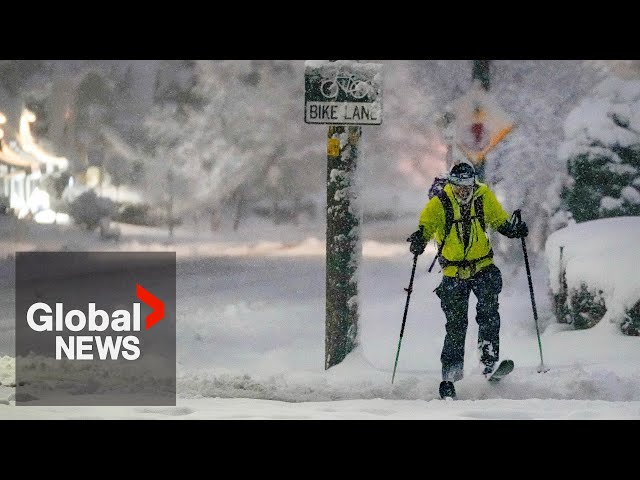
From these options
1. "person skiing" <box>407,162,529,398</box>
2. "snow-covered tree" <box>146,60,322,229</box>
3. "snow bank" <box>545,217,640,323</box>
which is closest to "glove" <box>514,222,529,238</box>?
"person skiing" <box>407,162,529,398</box>

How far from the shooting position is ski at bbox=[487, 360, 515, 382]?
7797mm

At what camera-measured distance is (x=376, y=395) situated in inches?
309

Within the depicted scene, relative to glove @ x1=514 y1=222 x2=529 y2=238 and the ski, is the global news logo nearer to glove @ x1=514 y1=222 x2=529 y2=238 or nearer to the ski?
the ski

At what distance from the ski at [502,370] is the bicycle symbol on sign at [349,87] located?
2335 millimetres

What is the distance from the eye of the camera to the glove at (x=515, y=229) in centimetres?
764

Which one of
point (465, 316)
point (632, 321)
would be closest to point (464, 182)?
point (465, 316)

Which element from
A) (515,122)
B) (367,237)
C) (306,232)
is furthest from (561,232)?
(306,232)

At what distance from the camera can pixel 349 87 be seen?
25.2ft

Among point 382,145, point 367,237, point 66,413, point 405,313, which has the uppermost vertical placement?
point 382,145

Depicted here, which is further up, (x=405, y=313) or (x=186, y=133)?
(x=186, y=133)

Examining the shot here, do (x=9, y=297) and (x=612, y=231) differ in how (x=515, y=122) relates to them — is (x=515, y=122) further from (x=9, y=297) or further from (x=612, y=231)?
(x=9, y=297)

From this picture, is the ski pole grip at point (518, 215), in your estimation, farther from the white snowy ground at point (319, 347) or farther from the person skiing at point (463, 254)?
the white snowy ground at point (319, 347)

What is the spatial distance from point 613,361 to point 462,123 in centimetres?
218

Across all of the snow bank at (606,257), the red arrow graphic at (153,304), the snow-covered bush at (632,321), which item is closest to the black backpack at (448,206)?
the snow bank at (606,257)
